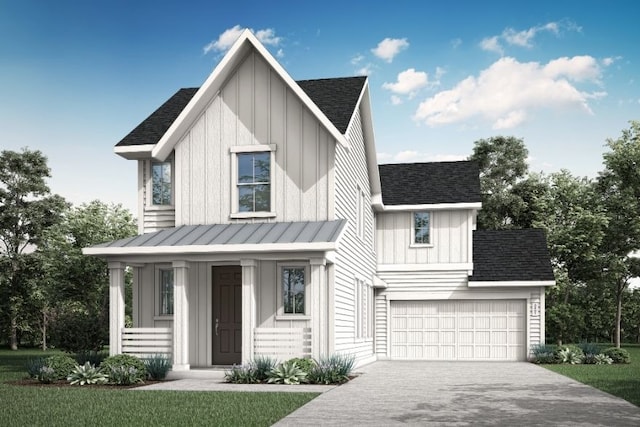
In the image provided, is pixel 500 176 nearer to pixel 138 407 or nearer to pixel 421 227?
pixel 421 227

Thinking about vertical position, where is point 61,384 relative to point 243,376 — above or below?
below

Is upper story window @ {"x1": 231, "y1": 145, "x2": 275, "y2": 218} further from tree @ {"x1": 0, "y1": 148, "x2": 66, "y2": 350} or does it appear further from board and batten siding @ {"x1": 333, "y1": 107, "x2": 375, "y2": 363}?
tree @ {"x1": 0, "y1": 148, "x2": 66, "y2": 350}

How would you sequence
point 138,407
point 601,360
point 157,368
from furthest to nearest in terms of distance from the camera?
point 601,360, point 157,368, point 138,407

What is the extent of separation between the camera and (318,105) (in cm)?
2220

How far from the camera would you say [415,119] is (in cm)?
9450

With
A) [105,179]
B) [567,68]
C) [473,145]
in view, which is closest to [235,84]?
[105,179]

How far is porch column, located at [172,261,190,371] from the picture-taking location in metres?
19.1

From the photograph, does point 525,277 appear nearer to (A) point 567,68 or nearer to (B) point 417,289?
(B) point 417,289

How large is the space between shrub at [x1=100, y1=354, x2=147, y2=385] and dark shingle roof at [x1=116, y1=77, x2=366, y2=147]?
20.5ft

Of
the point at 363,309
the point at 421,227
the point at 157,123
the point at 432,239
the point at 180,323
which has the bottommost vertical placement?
the point at 363,309

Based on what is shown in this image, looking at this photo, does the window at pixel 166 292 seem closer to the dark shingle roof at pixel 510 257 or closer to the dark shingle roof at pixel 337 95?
the dark shingle roof at pixel 337 95

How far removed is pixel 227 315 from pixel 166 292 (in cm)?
180

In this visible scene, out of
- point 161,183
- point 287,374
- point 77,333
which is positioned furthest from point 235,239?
point 77,333

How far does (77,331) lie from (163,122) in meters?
6.38
